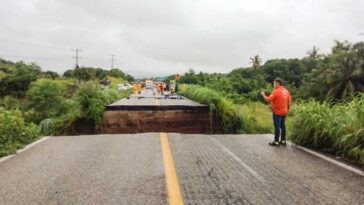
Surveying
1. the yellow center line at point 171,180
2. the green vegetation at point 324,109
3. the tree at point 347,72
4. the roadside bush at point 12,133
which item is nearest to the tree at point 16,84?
the green vegetation at point 324,109

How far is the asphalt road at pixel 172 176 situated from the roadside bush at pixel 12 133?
43 centimetres

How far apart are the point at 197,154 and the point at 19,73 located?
70213 mm

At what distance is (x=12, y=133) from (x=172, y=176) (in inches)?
221

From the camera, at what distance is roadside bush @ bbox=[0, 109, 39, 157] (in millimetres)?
8750

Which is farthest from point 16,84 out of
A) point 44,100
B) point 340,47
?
point 340,47

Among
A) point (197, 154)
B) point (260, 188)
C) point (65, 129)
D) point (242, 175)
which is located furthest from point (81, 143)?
point (65, 129)

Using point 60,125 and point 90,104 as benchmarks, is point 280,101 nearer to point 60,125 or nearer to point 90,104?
point 60,125

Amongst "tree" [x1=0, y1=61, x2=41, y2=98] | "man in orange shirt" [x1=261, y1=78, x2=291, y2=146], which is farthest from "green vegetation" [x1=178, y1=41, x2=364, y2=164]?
"tree" [x1=0, y1=61, x2=41, y2=98]

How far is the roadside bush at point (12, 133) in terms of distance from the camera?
28.7 feet

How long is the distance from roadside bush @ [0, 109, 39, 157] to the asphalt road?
43 cm

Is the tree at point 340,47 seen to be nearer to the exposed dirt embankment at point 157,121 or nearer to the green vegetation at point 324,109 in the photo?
the green vegetation at point 324,109

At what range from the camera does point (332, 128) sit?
869 cm

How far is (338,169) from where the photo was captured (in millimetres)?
6797

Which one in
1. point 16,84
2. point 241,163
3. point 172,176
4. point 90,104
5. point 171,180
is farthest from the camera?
point 16,84
